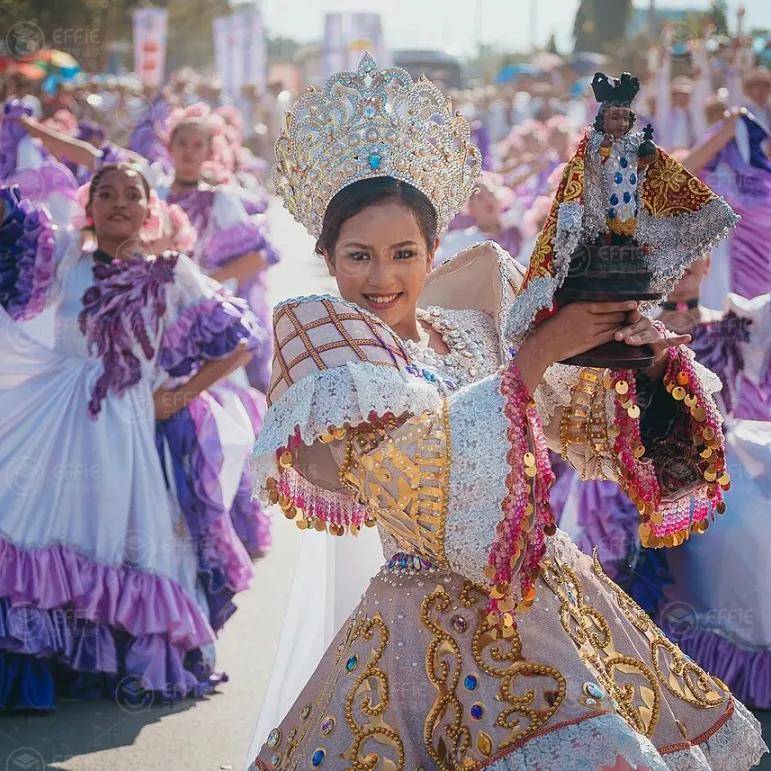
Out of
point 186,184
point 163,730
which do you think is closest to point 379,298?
point 163,730

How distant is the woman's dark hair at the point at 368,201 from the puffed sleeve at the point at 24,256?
262cm

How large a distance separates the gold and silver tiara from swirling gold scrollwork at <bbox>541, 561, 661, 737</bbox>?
0.79 metres

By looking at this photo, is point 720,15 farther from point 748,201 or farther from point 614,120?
point 614,120

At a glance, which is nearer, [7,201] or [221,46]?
[7,201]

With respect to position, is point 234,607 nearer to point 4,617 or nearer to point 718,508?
point 4,617

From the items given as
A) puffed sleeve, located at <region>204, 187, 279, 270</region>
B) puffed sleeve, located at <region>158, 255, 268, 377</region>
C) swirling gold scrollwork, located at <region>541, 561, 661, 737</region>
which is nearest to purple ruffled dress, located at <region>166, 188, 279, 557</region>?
puffed sleeve, located at <region>204, 187, 279, 270</region>

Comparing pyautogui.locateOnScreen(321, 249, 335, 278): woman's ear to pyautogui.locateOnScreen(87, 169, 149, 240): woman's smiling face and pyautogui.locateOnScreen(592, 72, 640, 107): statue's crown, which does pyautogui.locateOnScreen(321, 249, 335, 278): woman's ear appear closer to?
pyautogui.locateOnScreen(592, 72, 640, 107): statue's crown

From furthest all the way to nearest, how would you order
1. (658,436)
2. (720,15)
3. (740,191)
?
(720,15) → (740,191) → (658,436)

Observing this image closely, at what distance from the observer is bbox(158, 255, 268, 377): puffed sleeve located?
16.8 ft

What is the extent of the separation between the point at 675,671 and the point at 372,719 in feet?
2.04

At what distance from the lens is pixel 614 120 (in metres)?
2.34

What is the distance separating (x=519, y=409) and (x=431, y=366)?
1.46 feet

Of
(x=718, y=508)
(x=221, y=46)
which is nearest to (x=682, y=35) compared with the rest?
(x=221, y=46)

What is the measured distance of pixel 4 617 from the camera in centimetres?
485
